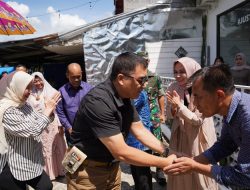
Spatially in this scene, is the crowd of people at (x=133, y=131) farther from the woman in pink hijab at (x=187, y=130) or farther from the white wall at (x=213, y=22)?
the white wall at (x=213, y=22)

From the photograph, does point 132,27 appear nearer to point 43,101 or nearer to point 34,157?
point 43,101

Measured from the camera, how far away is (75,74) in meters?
4.68

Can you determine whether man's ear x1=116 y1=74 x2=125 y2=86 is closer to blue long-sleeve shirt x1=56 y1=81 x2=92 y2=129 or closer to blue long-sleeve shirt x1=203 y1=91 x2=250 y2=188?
Answer: blue long-sleeve shirt x1=203 y1=91 x2=250 y2=188

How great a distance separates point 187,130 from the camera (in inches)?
125

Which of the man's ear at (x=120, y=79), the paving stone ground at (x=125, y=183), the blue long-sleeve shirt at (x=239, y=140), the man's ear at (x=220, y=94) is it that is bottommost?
the paving stone ground at (x=125, y=183)

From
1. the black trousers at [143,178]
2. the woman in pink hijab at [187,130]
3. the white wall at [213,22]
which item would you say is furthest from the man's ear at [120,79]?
the white wall at [213,22]

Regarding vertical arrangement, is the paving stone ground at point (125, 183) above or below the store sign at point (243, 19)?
below

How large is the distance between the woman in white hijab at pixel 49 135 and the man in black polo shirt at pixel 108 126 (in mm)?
2595

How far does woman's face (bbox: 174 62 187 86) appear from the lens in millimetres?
3209

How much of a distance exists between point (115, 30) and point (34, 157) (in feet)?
20.8

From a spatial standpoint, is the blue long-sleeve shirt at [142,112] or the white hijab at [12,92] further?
the blue long-sleeve shirt at [142,112]

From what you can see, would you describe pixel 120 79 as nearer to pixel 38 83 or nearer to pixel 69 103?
pixel 69 103

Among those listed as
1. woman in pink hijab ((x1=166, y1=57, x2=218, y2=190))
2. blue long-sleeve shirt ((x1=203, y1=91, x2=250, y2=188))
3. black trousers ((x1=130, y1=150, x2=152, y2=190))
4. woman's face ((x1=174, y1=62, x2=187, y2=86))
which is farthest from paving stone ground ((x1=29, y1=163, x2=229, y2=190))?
blue long-sleeve shirt ((x1=203, y1=91, x2=250, y2=188))

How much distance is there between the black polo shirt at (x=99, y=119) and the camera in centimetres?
218
